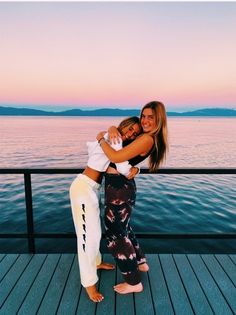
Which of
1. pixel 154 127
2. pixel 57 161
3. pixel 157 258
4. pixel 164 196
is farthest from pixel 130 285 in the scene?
pixel 57 161

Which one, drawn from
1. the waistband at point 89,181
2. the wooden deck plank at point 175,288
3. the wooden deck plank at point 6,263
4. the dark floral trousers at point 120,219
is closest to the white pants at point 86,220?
the waistband at point 89,181

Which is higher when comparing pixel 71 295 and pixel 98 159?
pixel 98 159

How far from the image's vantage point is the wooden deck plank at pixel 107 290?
246 cm

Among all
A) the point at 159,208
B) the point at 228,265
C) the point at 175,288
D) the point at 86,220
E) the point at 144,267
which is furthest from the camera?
the point at 159,208

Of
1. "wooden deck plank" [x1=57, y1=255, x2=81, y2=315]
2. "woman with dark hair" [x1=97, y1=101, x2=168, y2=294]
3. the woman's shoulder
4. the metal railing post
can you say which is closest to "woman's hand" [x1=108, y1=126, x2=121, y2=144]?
"woman with dark hair" [x1=97, y1=101, x2=168, y2=294]

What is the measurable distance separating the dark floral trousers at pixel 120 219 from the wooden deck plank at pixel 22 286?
3.39 feet

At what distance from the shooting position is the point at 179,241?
966 centimetres

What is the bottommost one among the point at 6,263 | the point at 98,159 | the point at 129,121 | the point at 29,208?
the point at 6,263

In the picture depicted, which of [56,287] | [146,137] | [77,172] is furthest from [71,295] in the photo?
[146,137]

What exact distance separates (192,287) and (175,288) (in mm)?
189

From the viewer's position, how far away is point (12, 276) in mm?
2971

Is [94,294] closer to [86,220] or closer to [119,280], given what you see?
[119,280]

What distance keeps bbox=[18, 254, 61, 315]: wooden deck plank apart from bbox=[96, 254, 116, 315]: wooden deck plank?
60cm

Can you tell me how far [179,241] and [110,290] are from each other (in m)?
7.53
